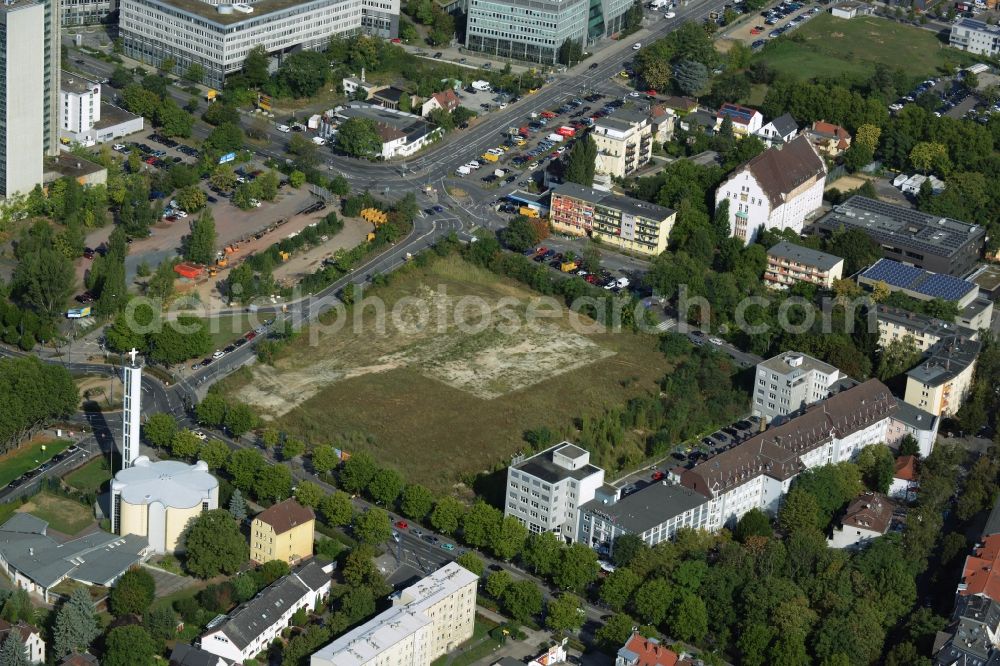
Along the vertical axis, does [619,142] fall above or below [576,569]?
above

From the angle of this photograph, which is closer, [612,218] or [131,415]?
[131,415]

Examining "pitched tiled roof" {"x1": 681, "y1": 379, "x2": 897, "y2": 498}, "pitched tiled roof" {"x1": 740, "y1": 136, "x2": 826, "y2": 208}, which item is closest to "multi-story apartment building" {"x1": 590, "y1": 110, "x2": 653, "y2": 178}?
"pitched tiled roof" {"x1": 740, "y1": 136, "x2": 826, "y2": 208}

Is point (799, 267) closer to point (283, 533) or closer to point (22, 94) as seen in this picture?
point (283, 533)

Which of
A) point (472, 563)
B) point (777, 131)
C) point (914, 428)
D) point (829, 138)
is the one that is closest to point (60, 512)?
point (472, 563)

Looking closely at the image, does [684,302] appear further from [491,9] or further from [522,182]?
[491,9]

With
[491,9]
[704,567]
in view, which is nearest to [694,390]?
[704,567]

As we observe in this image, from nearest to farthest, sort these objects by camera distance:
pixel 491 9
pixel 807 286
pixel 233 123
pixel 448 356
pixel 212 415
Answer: pixel 212 415 → pixel 448 356 → pixel 807 286 → pixel 233 123 → pixel 491 9
